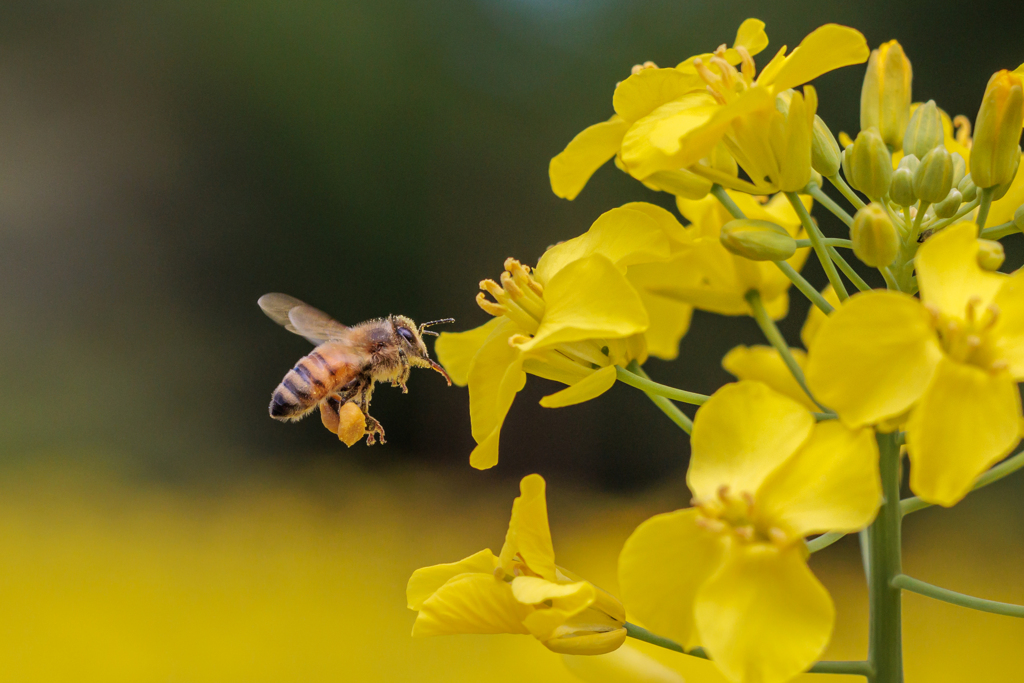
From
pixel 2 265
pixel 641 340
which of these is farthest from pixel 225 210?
pixel 641 340

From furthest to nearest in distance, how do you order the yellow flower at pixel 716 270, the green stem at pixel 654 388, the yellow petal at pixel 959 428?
1. the yellow flower at pixel 716 270
2. the green stem at pixel 654 388
3. the yellow petal at pixel 959 428

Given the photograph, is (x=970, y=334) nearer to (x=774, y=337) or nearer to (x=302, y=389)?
(x=774, y=337)

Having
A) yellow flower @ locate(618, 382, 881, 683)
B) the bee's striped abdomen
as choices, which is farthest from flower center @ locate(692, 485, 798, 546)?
the bee's striped abdomen

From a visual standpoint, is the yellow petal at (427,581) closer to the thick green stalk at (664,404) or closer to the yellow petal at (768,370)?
the thick green stalk at (664,404)

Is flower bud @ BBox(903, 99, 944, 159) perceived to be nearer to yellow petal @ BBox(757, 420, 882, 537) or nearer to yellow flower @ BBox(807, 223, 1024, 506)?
yellow flower @ BBox(807, 223, 1024, 506)

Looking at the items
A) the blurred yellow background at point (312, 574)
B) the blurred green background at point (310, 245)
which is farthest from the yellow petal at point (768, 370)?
the blurred green background at point (310, 245)

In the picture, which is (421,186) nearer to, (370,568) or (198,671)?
(370,568)
